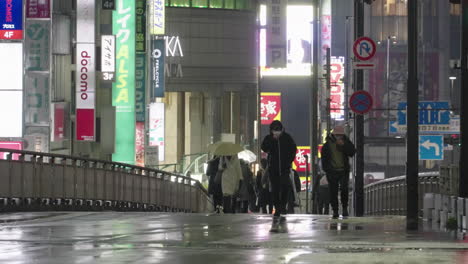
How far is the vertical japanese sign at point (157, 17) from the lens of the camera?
4759cm

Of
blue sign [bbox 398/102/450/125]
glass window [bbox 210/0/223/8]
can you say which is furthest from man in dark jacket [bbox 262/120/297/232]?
glass window [bbox 210/0/223/8]

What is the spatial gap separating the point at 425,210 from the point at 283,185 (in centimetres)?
247

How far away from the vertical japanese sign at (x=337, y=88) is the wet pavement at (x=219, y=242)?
44212mm

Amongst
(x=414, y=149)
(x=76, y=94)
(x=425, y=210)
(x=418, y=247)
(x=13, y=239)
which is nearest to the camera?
(x=418, y=247)

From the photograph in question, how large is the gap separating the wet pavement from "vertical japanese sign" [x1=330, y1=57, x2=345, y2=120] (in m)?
44.2

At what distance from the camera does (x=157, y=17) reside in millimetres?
48156

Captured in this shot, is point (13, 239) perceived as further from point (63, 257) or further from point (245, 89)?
point (245, 89)

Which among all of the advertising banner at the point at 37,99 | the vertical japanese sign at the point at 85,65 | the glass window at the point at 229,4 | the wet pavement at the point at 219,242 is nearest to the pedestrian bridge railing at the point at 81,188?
the advertising banner at the point at 37,99

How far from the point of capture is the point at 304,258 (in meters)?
12.0

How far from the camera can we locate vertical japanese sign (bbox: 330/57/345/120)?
6312 cm

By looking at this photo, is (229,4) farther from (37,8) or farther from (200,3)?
(37,8)

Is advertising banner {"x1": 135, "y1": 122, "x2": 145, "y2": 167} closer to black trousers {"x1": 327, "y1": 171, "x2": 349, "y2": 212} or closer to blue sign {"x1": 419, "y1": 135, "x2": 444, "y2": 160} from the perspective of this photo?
blue sign {"x1": 419, "y1": 135, "x2": 444, "y2": 160}

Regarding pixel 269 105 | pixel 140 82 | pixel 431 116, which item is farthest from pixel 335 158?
pixel 269 105

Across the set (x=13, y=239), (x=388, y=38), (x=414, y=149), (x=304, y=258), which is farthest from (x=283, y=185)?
(x=388, y=38)
